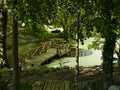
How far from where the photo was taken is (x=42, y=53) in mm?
24031

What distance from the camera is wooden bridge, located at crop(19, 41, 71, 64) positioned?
2068 cm

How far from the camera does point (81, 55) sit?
2580 cm

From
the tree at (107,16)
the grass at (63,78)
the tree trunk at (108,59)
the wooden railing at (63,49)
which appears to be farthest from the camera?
the wooden railing at (63,49)

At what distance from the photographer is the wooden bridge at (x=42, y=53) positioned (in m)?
20.7

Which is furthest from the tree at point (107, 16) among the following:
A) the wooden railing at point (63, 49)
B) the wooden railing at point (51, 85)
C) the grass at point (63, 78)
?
the wooden railing at point (63, 49)

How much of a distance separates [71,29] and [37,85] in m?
2.78

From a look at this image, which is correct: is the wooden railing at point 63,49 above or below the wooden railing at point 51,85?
below

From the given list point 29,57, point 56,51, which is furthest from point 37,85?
point 56,51

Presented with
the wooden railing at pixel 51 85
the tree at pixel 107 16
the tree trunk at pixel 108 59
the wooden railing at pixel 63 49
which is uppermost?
the tree at pixel 107 16

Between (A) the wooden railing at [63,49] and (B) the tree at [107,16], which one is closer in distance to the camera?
(B) the tree at [107,16]

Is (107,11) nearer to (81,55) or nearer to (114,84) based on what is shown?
(114,84)

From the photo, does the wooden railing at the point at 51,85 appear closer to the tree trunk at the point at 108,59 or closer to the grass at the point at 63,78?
the grass at the point at 63,78

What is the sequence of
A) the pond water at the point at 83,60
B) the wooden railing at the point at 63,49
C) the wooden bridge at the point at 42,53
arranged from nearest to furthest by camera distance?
the wooden bridge at the point at 42,53 → the pond water at the point at 83,60 → the wooden railing at the point at 63,49

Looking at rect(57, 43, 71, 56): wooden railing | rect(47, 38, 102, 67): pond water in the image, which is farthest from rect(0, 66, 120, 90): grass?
rect(57, 43, 71, 56): wooden railing
